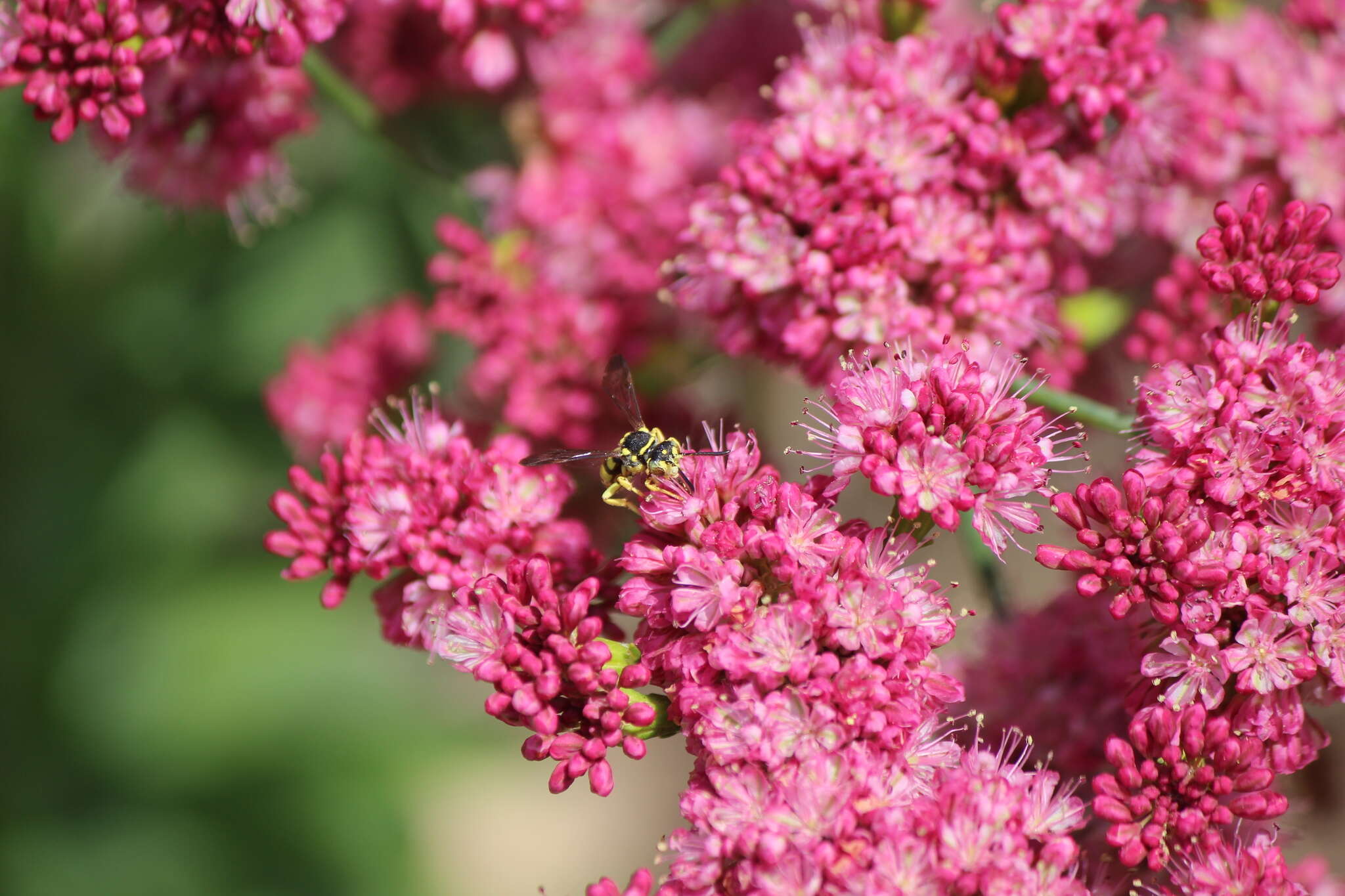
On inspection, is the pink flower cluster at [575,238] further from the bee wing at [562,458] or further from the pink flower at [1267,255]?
the pink flower at [1267,255]

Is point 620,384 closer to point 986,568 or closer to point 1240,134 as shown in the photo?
point 986,568

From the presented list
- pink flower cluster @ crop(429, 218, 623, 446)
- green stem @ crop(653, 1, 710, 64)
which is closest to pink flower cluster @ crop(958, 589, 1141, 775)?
pink flower cluster @ crop(429, 218, 623, 446)

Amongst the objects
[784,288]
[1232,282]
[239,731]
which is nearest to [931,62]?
[784,288]

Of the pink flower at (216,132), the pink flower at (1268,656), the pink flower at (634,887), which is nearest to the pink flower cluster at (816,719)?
the pink flower at (634,887)

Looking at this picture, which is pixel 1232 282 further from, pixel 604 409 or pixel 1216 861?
pixel 604 409

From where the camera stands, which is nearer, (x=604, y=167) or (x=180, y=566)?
(x=604, y=167)

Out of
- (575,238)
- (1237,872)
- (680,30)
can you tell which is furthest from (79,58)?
(1237,872)
